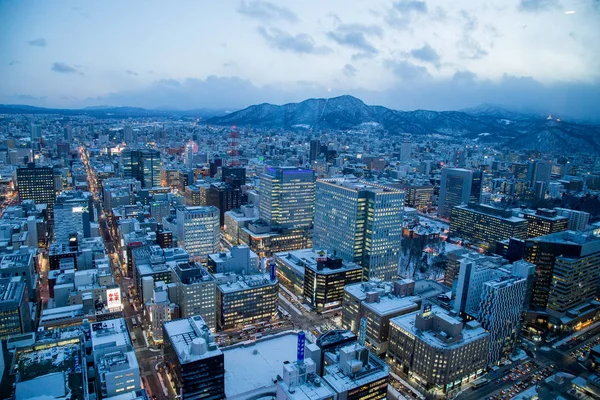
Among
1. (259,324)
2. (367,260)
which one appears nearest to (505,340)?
(367,260)

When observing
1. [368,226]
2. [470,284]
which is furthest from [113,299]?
[470,284]

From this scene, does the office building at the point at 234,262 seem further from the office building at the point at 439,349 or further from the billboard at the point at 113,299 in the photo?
the office building at the point at 439,349

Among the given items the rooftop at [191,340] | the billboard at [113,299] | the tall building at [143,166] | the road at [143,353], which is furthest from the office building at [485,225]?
the tall building at [143,166]

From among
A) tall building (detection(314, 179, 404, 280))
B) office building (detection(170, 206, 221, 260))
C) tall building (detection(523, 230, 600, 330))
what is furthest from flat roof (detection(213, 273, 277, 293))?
tall building (detection(523, 230, 600, 330))

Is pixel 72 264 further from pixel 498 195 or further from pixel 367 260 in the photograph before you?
pixel 498 195

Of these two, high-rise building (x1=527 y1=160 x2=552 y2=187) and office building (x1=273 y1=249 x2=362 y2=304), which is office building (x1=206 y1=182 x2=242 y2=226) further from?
high-rise building (x1=527 y1=160 x2=552 y2=187)

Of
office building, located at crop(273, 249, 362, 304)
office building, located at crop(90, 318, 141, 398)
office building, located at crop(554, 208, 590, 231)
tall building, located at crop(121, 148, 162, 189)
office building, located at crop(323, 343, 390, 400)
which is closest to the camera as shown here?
office building, located at crop(90, 318, 141, 398)

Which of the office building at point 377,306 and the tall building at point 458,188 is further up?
the tall building at point 458,188
